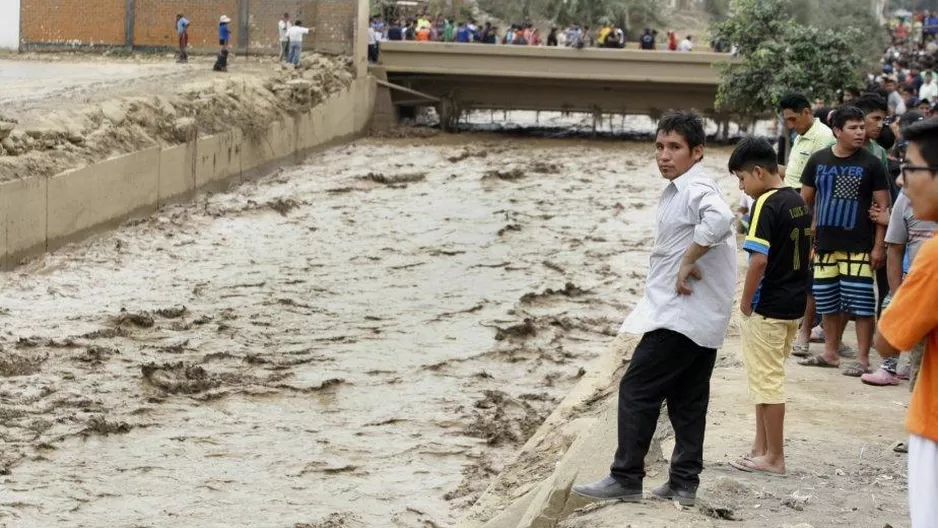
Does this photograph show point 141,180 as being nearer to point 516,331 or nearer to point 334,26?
point 516,331

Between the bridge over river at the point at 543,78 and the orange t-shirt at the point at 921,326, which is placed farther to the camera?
the bridge over river at the point at 543,78

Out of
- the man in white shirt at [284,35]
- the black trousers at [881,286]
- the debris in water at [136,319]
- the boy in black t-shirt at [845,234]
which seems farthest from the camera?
the man in white shirt at [284,35]

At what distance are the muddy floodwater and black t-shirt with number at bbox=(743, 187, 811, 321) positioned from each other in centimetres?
281

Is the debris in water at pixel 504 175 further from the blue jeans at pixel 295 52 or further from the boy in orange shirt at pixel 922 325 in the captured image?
the boy in orange shirt at pixel 922 325

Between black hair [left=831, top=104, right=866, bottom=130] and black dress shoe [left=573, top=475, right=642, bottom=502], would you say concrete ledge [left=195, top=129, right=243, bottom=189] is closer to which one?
black hair [left=831, top=104, right=866, bottom=130]

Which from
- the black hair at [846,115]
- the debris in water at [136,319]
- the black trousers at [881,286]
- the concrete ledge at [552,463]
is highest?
the black hair at [846,115]

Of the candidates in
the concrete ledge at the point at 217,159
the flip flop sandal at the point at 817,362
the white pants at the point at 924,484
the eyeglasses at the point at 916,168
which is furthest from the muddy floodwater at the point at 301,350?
the eyeglasses at the point at 916,168

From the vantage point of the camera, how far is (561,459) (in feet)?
26.9

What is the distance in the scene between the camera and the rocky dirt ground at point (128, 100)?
17688mm

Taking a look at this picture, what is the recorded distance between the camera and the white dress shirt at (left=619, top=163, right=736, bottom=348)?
5801mm

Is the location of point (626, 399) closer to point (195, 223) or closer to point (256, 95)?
point (195, 223)

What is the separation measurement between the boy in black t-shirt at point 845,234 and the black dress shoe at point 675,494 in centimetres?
344

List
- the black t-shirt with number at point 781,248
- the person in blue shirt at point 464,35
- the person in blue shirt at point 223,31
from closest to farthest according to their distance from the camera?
the black t-shirt with number at point 781,248, the person in blue shirt at point 223,31, the person in blue shirt at point 464,35

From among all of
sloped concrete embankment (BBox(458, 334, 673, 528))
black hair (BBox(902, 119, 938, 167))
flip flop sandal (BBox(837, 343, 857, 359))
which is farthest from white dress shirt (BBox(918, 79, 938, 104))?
black hair (BBox(902, 119, 938, 167))
